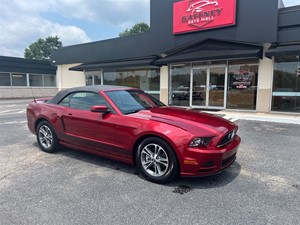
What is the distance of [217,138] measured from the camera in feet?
11.4

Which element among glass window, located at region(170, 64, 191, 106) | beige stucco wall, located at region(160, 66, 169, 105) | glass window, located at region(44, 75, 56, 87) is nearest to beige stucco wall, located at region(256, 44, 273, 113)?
glass window, located at region(170, 64, 191, 106)

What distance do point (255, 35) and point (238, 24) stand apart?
3.14 ft

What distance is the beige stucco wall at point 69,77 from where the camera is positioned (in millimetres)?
Result: 19184

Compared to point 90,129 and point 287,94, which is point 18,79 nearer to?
point 90,129

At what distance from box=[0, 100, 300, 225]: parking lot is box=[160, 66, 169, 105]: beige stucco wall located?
903 cm

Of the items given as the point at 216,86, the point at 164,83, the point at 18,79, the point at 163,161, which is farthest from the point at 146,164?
the point at 18,79

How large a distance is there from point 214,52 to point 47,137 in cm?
848

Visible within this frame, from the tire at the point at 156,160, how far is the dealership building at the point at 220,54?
8005 mm

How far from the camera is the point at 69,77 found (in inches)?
786

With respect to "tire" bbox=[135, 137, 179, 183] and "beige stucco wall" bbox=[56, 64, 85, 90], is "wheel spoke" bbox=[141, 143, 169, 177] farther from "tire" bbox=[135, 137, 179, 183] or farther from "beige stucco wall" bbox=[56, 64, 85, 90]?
"beige stucco wall" bbox=[56, 64, 85, 90]

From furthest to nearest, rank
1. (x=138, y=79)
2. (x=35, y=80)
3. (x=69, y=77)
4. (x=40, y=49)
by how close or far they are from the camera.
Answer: (x=40, y=49) < (x=35, y=80) < (x=69, y=77) < (x=138, y=79)

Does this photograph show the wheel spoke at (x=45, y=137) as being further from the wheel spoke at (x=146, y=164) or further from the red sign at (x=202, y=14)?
the red sign at (x=202, y=14)

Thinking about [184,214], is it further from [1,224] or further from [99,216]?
[1,224]

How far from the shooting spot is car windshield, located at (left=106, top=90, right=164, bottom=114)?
4304 mm
